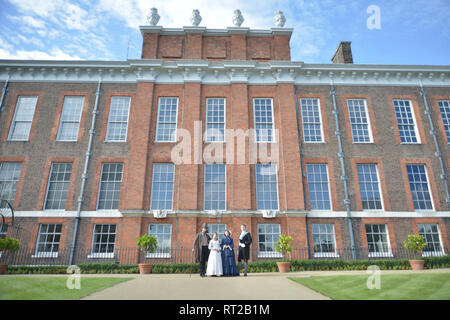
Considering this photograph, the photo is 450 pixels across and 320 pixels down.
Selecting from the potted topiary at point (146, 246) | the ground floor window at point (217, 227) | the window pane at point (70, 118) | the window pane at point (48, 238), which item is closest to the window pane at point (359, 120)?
the ground floor window at point (217, 227)

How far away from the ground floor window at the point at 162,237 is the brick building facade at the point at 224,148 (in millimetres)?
60

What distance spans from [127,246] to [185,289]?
29.9 feet

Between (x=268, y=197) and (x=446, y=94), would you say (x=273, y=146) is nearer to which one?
(x=268, y=197)

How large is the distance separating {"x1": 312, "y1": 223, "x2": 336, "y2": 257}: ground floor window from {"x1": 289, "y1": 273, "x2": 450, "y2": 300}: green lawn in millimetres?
7606

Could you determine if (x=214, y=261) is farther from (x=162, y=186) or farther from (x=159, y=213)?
(x=162, y=186)

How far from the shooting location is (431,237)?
16.6m

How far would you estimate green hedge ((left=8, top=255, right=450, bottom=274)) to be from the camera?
13211mm

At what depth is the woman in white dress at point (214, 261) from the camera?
10.9 metres

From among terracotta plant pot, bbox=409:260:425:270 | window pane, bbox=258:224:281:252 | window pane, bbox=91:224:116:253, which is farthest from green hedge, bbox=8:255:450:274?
window pane, bbox=258:224:281:252

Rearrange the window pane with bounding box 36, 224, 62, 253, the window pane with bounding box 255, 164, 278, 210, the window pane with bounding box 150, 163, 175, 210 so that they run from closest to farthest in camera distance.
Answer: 1. the window pane with bounding box 36, 224, 62, 253
2. the window pane with bounding box 150, 163, 175, 210
3. the window pane with bounding box 255, 164, 278, 210

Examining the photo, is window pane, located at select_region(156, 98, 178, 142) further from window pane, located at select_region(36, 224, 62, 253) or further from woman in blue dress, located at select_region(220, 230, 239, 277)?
woman in blue dress, located at select_region(220, 230, 239, 277)

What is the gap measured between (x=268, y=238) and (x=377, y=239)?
6.67 meters

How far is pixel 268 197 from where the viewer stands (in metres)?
16.9

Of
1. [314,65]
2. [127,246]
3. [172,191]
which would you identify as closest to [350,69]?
[314,65]
